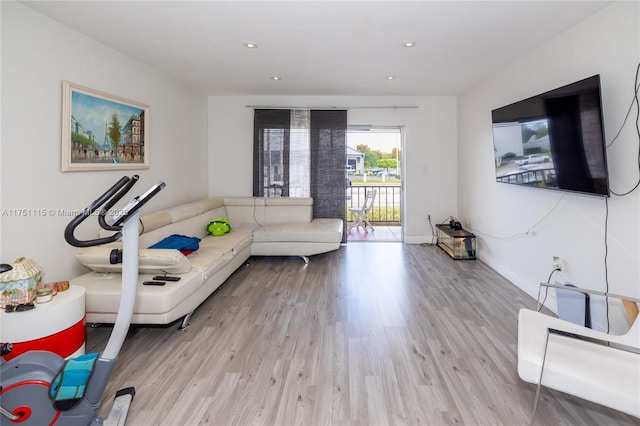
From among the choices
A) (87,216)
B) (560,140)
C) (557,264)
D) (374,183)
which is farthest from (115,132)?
(374,183)

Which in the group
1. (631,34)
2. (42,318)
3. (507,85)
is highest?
(507,85)

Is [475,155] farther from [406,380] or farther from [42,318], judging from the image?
[42,318]

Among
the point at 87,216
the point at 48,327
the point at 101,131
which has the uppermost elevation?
the point at 101,131

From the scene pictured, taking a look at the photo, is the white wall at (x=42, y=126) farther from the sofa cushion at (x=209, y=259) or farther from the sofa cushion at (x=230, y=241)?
the sofa cushion at (x=230, y=241)

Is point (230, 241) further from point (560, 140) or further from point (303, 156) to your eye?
point (560, 140)

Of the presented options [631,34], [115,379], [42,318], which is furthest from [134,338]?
[631,34]

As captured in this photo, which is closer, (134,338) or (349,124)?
(134,338)

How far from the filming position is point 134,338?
2.60 meters

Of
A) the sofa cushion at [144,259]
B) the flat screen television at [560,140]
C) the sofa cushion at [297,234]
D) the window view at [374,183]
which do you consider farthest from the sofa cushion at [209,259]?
the window view at [374,183]

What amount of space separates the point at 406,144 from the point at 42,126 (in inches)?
186

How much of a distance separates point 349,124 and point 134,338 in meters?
4.34

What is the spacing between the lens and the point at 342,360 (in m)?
2.30

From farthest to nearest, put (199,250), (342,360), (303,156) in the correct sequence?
(303,156) < (199,250) < (342,360)

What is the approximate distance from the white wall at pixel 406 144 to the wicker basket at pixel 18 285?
3870 mm
